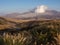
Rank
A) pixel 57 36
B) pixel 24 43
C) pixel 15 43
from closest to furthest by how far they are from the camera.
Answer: pixel 15 43 → pixel 24 43 → pixel 57 36

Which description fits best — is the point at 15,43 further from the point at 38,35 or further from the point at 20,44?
the point at 38,35

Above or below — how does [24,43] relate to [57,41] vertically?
above

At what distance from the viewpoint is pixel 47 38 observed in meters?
16.9

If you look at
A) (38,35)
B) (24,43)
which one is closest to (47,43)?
(38,35)

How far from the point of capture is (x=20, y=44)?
10.4 m

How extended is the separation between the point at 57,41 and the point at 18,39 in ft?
17.9

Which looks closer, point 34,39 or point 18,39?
point 18,39

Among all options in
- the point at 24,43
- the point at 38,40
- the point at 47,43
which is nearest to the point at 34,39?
the point at 38,40

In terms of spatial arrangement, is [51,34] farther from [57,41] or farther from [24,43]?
[24,43]

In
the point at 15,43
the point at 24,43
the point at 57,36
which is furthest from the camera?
the point at 57,36

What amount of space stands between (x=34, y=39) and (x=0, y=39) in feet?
A: 22.4

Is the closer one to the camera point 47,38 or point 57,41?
point 57,41

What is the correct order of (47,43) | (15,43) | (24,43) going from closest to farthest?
(15,43) < (24,43) < (47,43)

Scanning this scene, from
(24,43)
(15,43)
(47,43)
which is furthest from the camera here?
(47,43)
